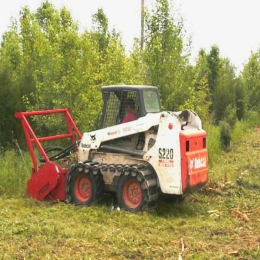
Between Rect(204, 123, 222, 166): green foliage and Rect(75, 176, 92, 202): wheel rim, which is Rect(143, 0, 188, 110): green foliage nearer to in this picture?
Rect(204, 123, 222, 166): green foliage

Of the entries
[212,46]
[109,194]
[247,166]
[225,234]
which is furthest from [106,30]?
[225,234]

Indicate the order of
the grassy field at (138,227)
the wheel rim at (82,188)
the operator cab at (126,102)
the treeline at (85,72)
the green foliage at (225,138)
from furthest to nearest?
1. the green foliage at (225,138)
2. the treeline at (85,72)
3. the wheel rim at (82,188)
4. the operator cab at (126,102)
5. the grassy field at (138,227)

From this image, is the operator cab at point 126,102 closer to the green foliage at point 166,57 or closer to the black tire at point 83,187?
the black tire at point 83,187

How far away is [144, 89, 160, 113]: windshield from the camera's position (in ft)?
Result: 25.5

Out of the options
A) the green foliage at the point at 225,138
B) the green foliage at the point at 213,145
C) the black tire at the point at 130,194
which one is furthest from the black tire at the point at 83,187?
the green foliage at the point at 225,138

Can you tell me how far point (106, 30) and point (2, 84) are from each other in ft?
37.6

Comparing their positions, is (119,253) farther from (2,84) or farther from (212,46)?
(212,46)

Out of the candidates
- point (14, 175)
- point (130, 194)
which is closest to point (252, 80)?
point (14, 175)

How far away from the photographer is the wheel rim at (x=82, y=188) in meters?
7.94

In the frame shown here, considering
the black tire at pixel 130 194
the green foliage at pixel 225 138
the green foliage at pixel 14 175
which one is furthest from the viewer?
the green foliage at pixel 225 138

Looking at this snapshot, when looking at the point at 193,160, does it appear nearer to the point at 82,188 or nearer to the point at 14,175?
the point at 82,188

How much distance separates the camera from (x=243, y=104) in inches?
936

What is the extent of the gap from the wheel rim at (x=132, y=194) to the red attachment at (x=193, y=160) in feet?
2.34

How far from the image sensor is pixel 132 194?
24.7ft
